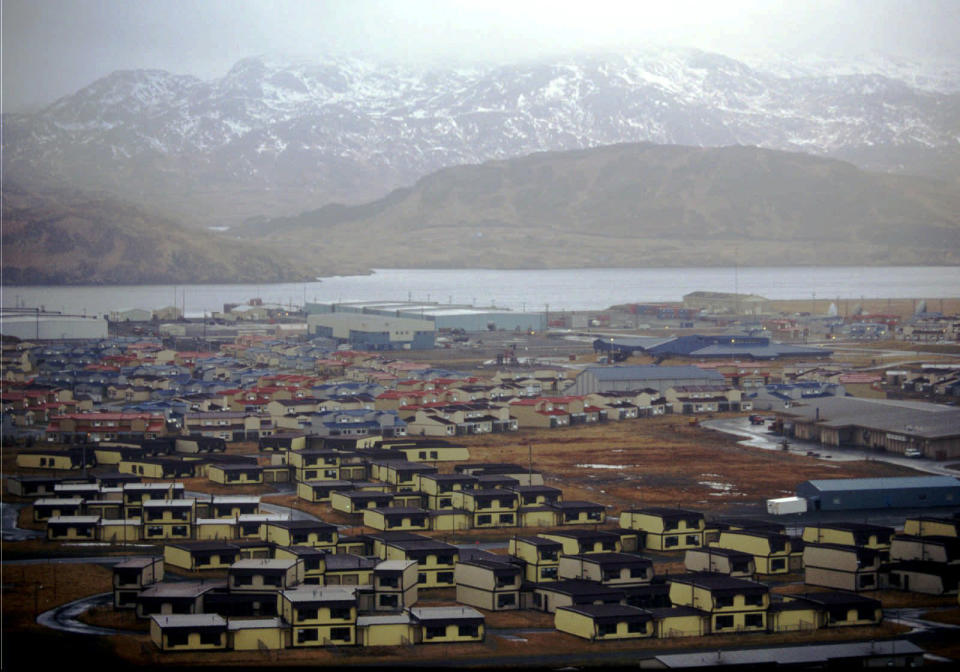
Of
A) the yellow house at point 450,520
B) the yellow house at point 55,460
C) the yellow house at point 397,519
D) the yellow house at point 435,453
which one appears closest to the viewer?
the yellow house at point 397,519

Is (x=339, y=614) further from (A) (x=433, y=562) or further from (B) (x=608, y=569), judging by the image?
(B) (x=608, y=569)

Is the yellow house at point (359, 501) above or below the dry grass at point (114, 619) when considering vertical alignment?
above

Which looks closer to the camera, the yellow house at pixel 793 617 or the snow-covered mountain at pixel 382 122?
the yellow house at pixel 793 617

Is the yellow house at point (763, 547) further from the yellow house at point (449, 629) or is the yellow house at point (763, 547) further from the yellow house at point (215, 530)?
the yellow house at point (215, 530)

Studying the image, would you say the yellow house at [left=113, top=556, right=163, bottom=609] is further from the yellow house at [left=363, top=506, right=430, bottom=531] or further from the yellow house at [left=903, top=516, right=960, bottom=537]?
the yellow house at [left=903, top=516, right=960, bottom=537]

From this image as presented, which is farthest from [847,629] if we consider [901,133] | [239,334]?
[901,133]

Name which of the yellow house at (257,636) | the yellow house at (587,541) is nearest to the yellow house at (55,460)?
the yellow house at (587,541)
